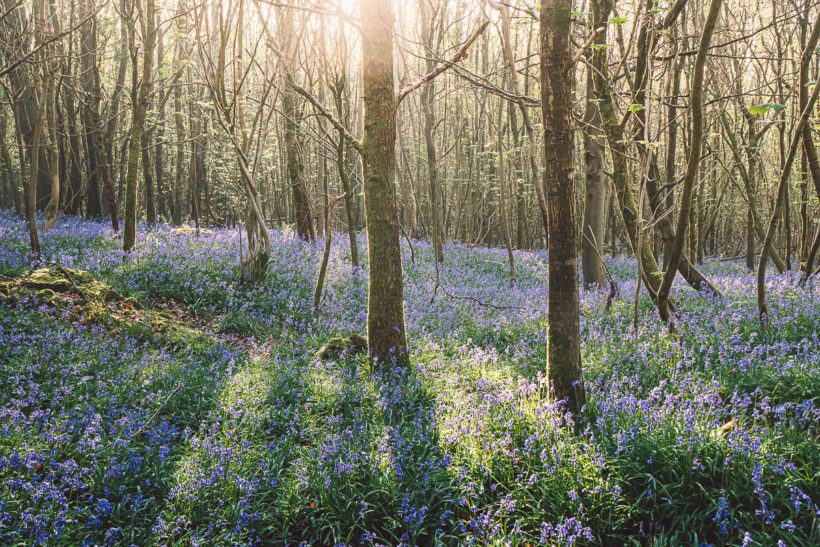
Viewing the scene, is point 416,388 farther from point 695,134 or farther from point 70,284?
point 70,284

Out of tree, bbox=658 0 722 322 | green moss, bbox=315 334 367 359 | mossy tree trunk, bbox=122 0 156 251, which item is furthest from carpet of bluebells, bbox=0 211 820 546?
mossy tree trunk, bbox=122 0 156 251

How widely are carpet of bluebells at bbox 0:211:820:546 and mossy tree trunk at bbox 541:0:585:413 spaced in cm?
64

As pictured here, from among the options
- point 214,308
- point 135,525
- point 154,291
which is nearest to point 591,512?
point 135,525

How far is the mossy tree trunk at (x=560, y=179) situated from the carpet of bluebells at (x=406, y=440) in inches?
25.0

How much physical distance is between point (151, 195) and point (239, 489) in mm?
15166

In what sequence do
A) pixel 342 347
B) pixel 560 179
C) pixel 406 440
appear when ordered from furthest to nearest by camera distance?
pixel 342 347
pixel 406 440
pixel 560 179

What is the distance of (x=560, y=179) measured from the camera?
3359mm

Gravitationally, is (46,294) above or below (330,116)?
below

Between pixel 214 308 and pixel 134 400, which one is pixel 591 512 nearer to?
pixel 134 400

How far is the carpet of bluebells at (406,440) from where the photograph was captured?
2830 millimetres

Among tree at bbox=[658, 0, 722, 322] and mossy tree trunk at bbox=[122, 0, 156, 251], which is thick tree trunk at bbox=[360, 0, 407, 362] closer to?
tree at bbox=[658, 0, 722, 322]

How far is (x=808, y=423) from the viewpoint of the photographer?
11.9ft

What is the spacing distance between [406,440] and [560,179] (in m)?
2.33

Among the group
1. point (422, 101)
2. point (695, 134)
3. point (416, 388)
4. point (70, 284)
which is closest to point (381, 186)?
point (416, 388)
